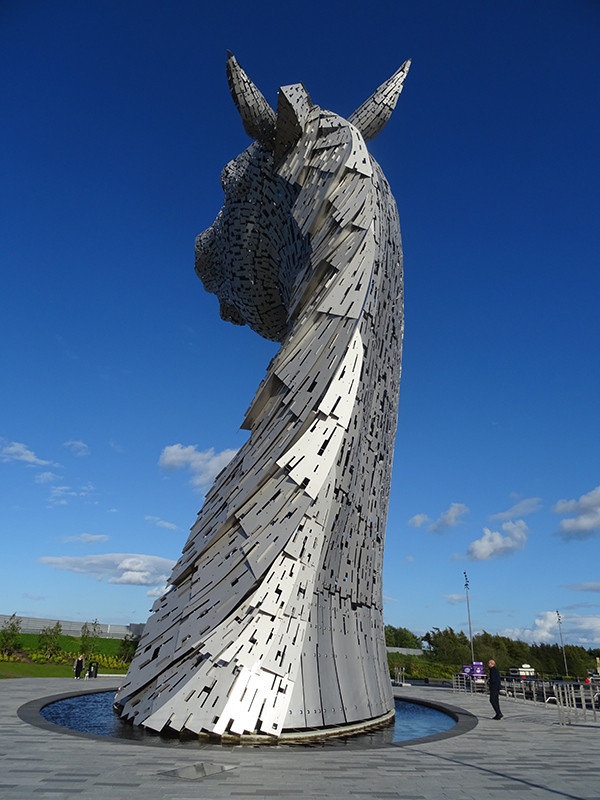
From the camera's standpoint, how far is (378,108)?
12773mm

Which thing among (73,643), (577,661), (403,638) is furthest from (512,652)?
(73,643)

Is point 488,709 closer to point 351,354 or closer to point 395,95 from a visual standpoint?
point 351,354

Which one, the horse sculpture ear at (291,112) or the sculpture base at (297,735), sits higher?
the horse sculpture ear at (291,112)

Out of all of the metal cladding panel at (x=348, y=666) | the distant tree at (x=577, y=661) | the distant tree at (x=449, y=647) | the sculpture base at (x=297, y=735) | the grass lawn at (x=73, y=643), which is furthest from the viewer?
the distant tree at (x=577, y=661)

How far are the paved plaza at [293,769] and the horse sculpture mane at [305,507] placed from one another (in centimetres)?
85

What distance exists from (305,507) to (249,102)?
861 centimetres

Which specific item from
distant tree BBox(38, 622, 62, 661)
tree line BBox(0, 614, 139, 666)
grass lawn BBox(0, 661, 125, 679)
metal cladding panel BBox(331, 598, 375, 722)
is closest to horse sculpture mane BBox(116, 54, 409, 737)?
metal cladding panel BBox(331, 598, 375, 722)

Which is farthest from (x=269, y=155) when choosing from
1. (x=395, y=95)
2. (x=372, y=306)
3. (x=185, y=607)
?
(x=185, y=607)

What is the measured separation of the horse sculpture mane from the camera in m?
6.26

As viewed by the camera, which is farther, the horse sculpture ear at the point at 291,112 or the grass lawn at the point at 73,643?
the grass lawn at the point at 73,643

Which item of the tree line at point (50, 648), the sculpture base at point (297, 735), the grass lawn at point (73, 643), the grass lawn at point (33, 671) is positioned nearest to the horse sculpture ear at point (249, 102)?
the sculpture base at point (297, 735)

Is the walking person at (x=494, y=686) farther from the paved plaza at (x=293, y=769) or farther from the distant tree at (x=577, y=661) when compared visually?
the distant tree at (x=577, y=661)

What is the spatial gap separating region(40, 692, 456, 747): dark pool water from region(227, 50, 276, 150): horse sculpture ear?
35.5ft

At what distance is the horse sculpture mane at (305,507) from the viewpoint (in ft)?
20.5
